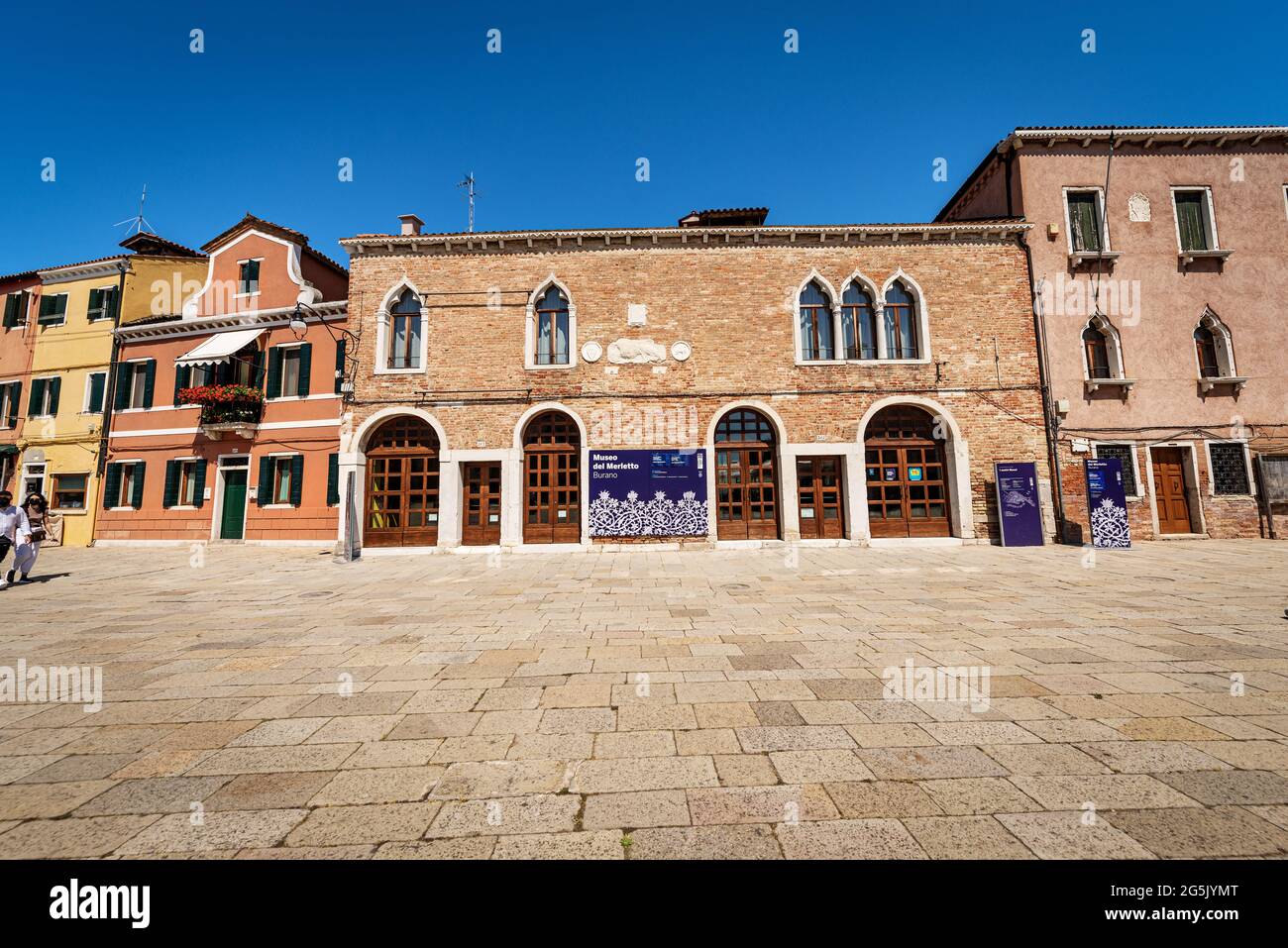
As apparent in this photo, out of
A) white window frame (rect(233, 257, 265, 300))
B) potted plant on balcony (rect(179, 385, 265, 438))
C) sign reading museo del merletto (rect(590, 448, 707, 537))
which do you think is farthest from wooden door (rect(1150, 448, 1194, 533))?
white window frame (rect(233, 257, 265, 300))

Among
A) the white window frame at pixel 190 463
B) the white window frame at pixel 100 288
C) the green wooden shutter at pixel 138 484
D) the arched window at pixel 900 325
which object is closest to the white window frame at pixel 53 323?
the white window frame at pixel 100 288

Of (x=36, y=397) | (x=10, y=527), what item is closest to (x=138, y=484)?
(x=36, y=397)

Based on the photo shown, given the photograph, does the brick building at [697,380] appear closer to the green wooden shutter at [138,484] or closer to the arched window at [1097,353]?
the arched window at [1097,353]

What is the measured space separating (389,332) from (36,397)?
1654 cm

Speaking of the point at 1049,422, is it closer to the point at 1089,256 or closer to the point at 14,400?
the point at 1089,256

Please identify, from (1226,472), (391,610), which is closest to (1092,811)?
(391,610)

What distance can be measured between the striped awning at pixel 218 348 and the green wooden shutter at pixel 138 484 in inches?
159

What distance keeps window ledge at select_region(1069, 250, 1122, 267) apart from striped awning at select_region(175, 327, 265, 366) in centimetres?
2539

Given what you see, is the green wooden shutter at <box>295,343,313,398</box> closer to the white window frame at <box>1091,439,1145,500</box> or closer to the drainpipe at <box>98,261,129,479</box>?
the drainpipe at <box>98,261,129,479</box>

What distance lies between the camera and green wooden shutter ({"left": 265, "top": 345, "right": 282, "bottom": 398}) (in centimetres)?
1698

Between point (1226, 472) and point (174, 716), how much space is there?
71.2ft

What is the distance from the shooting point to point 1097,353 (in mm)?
14062

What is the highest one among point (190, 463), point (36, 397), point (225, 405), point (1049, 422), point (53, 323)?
point (53, 323)

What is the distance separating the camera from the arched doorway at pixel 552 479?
1374 centimetres
